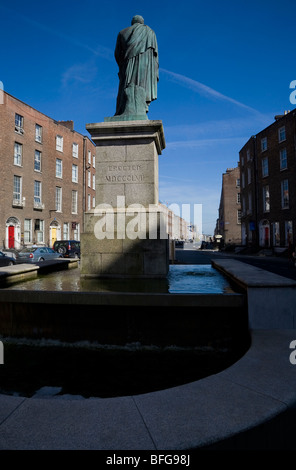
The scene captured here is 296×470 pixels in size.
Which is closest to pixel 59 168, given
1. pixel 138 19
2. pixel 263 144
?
pixel 263 144

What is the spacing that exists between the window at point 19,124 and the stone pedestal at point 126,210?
28.1 metres

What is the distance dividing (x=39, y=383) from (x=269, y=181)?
37411 millimetres

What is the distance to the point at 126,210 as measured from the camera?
22.6ft

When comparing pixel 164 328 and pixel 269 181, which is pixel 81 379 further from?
pixel 269 181

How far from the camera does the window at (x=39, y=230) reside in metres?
33.9

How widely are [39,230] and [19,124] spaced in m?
11.7

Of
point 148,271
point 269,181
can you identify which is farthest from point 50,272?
point 269,181

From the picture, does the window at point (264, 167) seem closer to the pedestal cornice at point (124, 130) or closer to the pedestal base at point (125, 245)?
the pedestal cornice at point (124, 130)

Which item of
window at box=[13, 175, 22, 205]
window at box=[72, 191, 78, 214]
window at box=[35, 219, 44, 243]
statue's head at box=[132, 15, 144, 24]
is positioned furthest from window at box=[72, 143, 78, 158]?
statue's head at box=[132, 15, 144, 24]

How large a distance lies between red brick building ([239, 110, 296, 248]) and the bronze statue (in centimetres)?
2416

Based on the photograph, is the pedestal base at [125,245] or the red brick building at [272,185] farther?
the red brick building at [272,185]

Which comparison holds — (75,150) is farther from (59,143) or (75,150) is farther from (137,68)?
(137,68)

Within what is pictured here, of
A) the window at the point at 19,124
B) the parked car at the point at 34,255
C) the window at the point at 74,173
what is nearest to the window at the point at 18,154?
the window at the point at 19,124

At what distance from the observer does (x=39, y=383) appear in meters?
3.04
